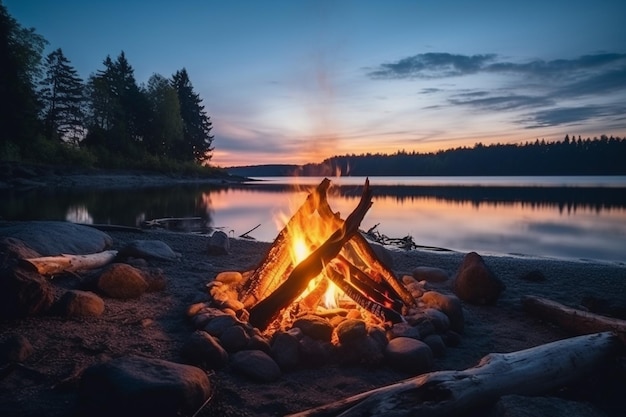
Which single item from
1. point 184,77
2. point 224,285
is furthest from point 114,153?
point 224,285

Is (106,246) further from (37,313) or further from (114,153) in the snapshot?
(114,153)

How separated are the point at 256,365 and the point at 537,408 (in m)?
2.41

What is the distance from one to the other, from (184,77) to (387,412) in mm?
83146

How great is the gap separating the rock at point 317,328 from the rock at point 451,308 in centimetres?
179

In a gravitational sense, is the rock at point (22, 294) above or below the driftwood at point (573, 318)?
above

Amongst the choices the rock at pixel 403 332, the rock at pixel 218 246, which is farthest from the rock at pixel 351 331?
the rock at pixel 218 246

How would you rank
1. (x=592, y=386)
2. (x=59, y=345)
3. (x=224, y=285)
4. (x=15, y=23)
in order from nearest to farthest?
(x=592, y=386) < (x=59, y=345) < (x=224, y=285) < (x=15, y=23)

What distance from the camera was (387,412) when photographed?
2.62 metres

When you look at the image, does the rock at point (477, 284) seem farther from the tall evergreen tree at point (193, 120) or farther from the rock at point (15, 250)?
the tall evergreen tree at point (193, 120)

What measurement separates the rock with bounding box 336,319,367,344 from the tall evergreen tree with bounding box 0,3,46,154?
4282cm

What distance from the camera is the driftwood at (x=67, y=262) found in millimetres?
6035

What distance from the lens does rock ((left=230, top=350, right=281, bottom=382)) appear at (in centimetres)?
372

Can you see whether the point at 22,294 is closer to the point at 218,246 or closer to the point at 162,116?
the point at 218,246

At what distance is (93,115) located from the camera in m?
57.7
